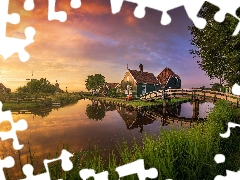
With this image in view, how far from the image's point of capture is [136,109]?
125 ft

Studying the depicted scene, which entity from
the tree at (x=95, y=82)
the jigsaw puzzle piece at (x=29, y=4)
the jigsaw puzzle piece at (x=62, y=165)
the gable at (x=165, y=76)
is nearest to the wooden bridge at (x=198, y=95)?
the gable at (x=165, y=76)

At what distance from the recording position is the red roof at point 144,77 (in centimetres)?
5918

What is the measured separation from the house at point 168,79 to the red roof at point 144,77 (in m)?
2.35

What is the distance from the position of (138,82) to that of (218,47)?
127 ft

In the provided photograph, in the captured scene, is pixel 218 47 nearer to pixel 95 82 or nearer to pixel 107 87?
pixel 107 87

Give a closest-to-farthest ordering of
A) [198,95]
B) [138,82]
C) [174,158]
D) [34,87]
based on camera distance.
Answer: [174,158] → [198,95] → [138,82] → [34,87]

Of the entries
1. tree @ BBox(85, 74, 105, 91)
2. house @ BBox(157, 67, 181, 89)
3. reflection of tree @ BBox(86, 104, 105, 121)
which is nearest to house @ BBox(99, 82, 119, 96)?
tree @ BBox(85, 74, 105, 91)

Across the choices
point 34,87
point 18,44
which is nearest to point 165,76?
point 34,87

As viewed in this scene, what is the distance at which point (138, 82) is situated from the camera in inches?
2272

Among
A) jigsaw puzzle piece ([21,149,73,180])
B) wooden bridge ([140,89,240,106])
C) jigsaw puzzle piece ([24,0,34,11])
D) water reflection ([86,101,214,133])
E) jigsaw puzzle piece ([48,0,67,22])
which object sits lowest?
water reflection ([86,101,214,133])

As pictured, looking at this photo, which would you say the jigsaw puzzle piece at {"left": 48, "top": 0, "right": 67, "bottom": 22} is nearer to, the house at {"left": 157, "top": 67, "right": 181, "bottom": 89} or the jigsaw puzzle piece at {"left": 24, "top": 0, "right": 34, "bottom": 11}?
the jigsaw puzzle piece at {"left": 24, "top": 0, "right": 34, "bottom": 11}

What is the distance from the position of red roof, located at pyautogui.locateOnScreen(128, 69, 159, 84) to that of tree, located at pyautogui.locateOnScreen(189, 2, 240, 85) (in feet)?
118

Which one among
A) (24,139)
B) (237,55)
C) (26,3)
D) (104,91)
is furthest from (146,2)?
(104,91)

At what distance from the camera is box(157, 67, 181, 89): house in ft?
215
